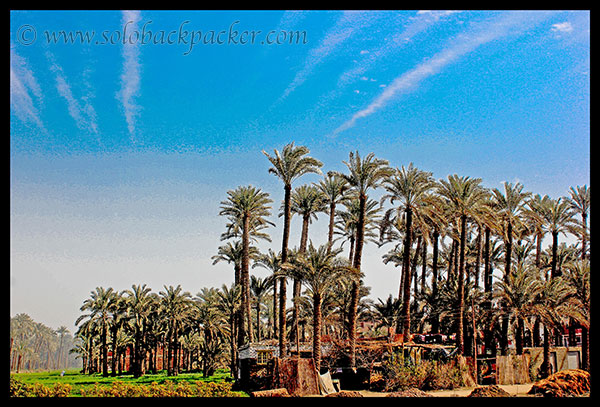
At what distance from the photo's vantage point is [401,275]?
6356 centimetres

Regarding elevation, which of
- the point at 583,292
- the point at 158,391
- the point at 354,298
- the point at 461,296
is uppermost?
the point at 583,292

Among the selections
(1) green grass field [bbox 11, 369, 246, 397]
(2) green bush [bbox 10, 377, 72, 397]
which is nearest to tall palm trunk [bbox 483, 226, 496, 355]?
(1) green grass field [bbox 11, 369, 246, 397]

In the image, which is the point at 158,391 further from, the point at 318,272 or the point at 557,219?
the point at 557,219

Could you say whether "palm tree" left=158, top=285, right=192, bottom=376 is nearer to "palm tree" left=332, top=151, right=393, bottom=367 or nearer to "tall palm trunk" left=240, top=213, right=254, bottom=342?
"tall palm trunk" left=240, top=213, right=254, bottom=342

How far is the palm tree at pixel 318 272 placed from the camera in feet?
127

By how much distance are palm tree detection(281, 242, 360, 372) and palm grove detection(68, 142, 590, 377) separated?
0.08 meters

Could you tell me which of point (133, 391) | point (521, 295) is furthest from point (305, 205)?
point (133, 391)

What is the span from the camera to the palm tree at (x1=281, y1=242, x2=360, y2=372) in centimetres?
3869

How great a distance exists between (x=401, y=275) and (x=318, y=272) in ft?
89.2

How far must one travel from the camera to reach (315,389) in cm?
3139
